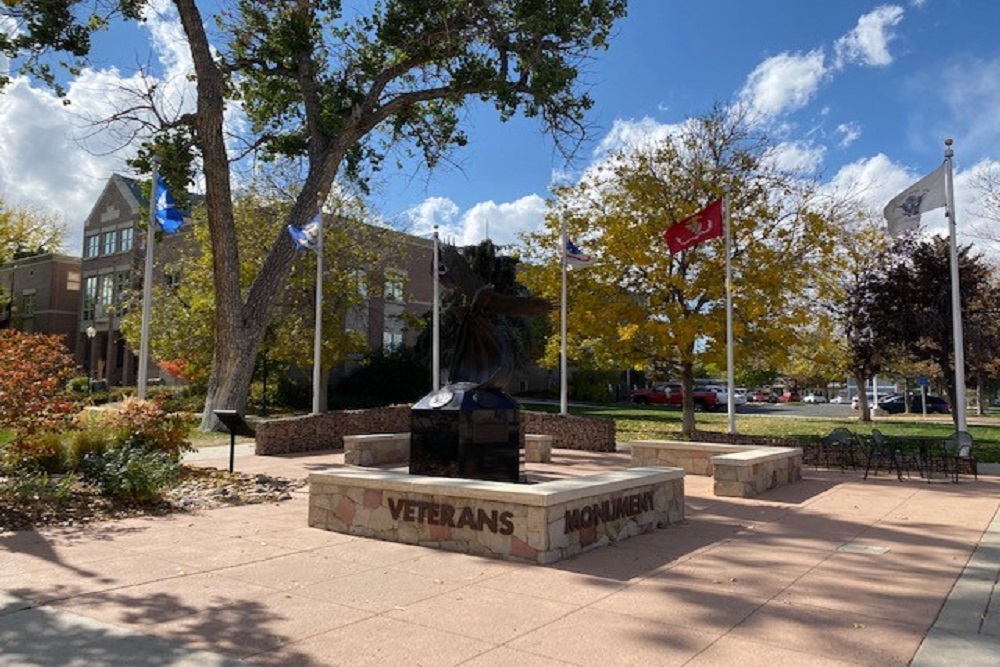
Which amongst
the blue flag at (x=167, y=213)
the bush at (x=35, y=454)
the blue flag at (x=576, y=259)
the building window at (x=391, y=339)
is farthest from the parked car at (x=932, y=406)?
the bush at (x=35, y=454)

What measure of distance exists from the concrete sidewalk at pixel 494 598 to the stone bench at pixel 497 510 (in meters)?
0.22

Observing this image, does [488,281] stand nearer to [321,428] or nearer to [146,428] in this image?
[321,428]

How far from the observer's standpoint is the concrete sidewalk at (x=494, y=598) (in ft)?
14.4

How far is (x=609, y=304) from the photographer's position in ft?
65.6

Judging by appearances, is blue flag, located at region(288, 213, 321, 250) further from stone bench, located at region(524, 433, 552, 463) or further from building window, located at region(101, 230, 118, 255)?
building window, located at region(101, 230, 118, 255)

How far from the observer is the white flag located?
1595 centimetres

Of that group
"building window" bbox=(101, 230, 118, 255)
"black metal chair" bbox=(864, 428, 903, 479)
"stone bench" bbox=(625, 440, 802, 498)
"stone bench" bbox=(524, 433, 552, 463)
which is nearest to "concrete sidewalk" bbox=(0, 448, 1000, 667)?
"stone bench" bbox=(625, 440, 802, 498)

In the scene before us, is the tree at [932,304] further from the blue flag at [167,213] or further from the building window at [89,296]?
the building window at [89,296]

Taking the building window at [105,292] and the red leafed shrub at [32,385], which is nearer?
the red leafed shrub at [32,385]

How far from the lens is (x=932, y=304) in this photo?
20797 mm

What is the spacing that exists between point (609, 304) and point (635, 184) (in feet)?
10.8

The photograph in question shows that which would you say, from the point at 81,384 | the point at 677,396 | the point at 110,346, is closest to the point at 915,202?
the point at 677,396

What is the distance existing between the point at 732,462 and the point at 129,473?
8.41 metres

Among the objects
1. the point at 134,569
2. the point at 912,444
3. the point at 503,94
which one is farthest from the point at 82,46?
the point at 912,444
